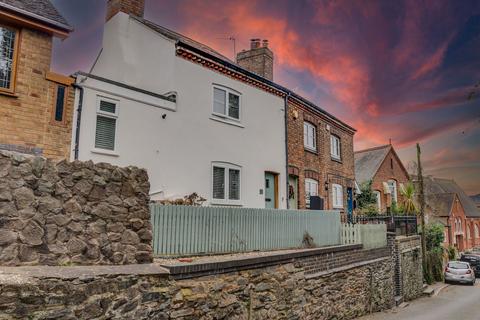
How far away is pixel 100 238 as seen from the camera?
531cm

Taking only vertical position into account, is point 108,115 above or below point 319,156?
below

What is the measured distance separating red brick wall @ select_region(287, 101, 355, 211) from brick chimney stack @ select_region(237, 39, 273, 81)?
216cm

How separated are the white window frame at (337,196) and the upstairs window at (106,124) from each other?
13.1 meters

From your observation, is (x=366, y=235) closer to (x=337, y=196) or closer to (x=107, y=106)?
(x=337, y=196)

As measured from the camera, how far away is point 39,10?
912 cm

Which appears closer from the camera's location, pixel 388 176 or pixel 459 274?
pixel 459 274

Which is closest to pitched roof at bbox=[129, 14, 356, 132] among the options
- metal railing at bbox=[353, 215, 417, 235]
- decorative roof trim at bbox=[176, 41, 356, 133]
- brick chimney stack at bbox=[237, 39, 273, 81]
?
decorative roof trim at bbox=[176, 41, 356, 133]

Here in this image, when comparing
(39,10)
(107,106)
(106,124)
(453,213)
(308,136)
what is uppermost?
(39,10)

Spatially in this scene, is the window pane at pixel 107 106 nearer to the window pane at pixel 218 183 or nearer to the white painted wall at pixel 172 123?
the white painted wall at pixel 172 123

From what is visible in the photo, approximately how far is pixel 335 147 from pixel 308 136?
136 inches

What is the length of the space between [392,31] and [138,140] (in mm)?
11922

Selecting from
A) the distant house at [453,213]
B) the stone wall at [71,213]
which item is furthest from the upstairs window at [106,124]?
the distant house at [453,213]

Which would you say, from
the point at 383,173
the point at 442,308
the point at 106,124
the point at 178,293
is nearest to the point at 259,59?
the point at 106,124

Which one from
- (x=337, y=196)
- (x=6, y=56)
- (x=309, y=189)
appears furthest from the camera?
(x=337, y=196)
